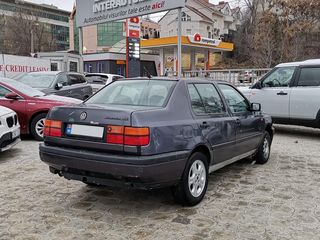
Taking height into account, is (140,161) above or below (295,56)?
below

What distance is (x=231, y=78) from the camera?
1628 centimetres

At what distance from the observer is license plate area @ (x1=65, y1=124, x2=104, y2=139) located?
394 cm

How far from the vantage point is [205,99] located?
485cm

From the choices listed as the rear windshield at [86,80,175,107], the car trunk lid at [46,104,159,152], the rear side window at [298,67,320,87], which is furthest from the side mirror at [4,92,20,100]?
the rear side window at [298,67,320,87]

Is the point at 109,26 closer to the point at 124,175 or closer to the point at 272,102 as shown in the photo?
the point at 272,102

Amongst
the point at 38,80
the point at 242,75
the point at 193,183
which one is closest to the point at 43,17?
the point at 242,75

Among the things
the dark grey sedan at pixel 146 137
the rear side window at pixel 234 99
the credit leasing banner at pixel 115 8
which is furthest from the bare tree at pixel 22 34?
the dark grey sedan at pixel 146 137

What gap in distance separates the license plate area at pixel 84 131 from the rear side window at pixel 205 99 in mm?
1220

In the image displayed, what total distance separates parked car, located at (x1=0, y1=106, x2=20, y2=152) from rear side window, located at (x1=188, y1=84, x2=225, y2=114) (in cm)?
362

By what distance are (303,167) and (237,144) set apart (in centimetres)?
175

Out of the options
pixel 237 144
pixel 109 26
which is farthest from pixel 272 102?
pixel 109 26

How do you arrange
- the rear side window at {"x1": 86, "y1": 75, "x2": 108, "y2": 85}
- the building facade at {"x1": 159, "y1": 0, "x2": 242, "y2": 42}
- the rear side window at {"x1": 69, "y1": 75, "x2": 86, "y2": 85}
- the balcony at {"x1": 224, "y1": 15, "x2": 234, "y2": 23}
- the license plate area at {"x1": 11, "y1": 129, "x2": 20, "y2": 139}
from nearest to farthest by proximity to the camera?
the license plate area at {"x1": 11, "y1": 129, "x2": 20, "y2": 139}
the rear side window at {"x1": 69, "y1": 75, "x2": 86, "y2": 85}
the rear side window at {"x1": 86, "y1": 75, "x2": 108, "y2": 85}
the building facade at {"x1": 159, "y1": 0, "x2": 242, "y2": 42}
the balcony at {"x1": 224, "y1": 15, "x2": 234, "y2": 23}

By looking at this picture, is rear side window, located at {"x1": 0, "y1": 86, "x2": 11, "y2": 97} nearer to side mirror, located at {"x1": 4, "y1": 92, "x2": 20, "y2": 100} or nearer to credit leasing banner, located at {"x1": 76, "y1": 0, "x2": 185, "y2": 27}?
side mirror, located at {"x1": 4, "y1": 92, "x2": 20, "y2": 100}

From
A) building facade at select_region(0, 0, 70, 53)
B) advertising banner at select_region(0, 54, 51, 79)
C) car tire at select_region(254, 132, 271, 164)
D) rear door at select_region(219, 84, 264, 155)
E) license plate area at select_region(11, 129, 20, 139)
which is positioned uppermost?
building facade at select_region(0, 0, 70, 53)
